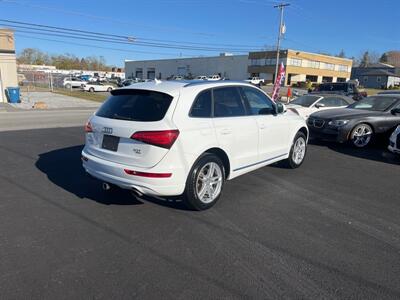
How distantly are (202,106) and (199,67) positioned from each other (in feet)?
277

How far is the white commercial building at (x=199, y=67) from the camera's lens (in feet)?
265

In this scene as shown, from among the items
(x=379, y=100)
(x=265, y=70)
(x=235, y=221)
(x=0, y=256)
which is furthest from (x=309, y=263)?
(x=265, y=70)

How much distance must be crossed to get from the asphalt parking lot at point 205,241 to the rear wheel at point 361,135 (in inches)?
108

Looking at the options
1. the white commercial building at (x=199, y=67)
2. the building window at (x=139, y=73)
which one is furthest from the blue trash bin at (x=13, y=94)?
the building window at (x=139, y=73)

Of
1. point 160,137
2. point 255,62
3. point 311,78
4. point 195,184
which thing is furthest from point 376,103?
point 311,78

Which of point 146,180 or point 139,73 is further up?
point 139,73

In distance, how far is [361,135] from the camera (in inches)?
329

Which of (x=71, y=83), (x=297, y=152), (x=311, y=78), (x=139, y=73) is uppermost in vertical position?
(x=139, y=73)

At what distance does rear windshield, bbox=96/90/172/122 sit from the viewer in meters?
3.81

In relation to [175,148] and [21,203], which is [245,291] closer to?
[175,148]

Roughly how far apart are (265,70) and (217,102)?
243 feet

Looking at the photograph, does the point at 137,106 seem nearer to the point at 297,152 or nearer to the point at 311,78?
the point at 297,152

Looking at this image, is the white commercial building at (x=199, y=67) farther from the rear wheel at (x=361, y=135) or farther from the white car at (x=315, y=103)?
the rear wheel at (x=361, y=135)

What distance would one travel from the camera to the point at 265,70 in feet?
245
